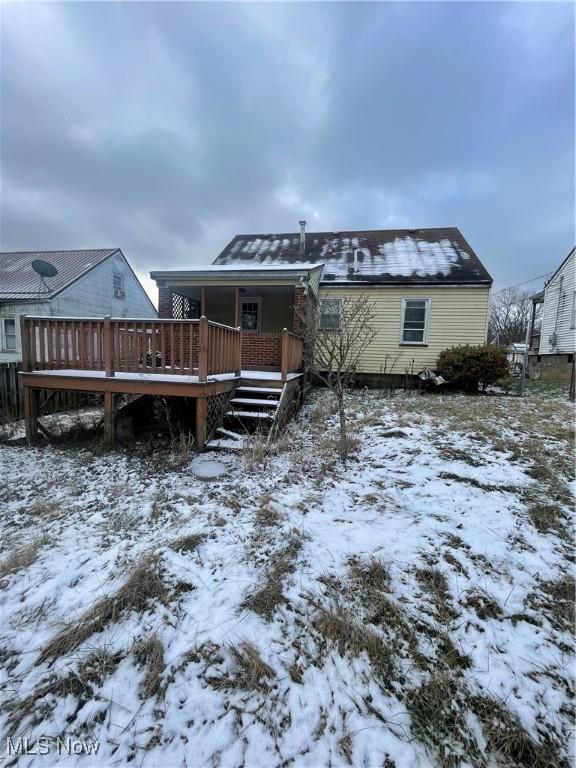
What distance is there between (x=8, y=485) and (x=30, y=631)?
9.24 ft

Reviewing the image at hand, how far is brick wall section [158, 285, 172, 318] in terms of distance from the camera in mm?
9445

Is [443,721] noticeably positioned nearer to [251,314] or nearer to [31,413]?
[31,413]

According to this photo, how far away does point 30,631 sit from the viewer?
2021mm

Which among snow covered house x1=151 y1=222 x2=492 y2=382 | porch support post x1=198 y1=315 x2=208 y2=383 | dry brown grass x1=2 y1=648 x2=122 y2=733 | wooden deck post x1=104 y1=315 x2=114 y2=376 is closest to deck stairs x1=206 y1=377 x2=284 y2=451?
porch support post x1=198 y1=315 x2=208 y2=383

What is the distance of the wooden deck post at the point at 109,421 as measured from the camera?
215 inches

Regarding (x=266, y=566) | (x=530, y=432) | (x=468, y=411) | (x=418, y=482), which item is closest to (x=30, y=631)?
(x=266, y=566)

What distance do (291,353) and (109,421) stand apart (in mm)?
4026

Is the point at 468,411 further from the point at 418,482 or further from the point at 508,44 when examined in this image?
the point at 508,44

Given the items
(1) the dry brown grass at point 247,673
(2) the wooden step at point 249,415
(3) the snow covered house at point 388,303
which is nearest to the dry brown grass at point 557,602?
(1) the dry brown grass at point 247,673

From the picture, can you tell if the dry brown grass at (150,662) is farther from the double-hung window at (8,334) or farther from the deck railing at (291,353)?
the double-hung window at (8,334)

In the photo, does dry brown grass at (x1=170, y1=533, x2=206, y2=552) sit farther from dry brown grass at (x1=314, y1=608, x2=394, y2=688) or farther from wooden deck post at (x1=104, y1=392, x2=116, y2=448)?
wooden deck post at (x1=104, y1=392, x2=116, y2=448)

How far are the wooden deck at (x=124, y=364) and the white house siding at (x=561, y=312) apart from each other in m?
16.8

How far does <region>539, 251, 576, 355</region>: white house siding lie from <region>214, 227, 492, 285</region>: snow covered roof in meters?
6.84

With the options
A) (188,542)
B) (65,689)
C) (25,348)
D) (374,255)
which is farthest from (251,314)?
(65,689)
